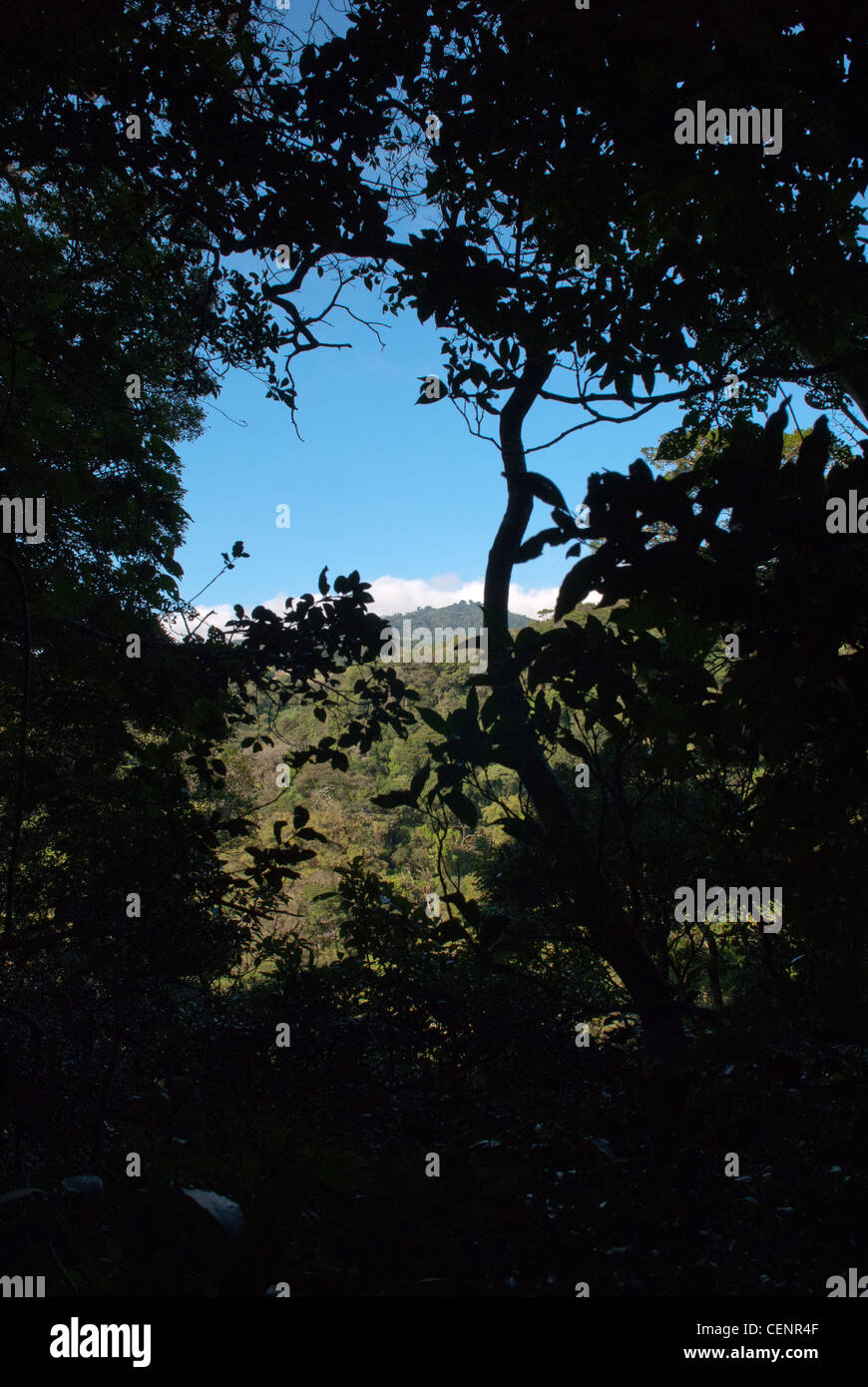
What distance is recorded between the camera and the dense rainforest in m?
1.24

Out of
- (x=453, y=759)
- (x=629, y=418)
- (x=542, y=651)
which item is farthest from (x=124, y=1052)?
(x=629, y=418)

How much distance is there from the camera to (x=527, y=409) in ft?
15.9

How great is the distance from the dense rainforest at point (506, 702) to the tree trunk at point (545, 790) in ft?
0.08

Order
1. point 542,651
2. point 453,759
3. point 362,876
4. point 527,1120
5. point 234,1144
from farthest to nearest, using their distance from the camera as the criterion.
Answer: point 362,876, point 527,1120, point 453,759, point 542,651, point 234,1144

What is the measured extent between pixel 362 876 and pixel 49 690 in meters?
2.11

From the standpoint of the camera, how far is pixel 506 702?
6.09 ft

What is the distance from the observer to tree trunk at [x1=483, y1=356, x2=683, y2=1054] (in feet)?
6.22

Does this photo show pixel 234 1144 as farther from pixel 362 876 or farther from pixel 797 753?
pixel 362 876

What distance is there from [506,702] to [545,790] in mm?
2138

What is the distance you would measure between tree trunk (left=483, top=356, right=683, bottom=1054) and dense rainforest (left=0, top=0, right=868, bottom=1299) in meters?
0.02

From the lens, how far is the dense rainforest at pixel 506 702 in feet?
4.07

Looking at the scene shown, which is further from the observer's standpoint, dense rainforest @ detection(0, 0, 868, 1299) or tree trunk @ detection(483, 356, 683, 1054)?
tree trunk @ detection(483, 356, 683, 1054)

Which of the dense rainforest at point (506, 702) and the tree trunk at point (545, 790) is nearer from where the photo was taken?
the dense rainforest at point (506, 702)

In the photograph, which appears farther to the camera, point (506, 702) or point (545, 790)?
point (545, 790)
